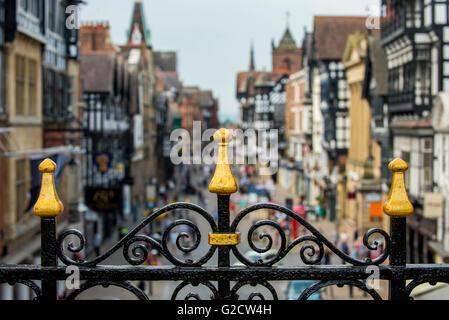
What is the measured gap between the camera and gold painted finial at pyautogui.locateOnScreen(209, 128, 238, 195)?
3691mm

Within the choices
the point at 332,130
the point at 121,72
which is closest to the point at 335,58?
the point at 332,130

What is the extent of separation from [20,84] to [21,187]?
2.91 meters

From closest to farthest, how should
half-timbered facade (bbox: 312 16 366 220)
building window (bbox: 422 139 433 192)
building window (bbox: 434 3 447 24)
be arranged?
building window (bbox: 434 3 447 24)
building window (bbox: 422 139 433 192)
half-timbered facade (bbox: 312 16 366 220)

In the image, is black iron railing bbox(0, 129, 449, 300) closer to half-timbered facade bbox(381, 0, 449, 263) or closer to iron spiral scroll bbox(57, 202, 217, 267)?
iron spiral scroll bbox(57, 202, 217, 267)

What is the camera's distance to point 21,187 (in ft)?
68.2

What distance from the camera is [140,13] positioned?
288ft

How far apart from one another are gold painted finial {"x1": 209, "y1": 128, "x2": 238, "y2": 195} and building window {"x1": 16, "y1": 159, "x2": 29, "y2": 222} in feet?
57.6

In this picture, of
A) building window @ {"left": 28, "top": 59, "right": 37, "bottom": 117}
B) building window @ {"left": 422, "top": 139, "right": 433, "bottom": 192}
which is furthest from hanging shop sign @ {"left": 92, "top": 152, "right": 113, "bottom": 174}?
building window @ {"left": 422, "top": 139, "right": 433, "bottom": 192}

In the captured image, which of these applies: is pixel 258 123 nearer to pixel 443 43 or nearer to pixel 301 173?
pixel 301 173

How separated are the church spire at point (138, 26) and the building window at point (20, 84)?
57.9 metres

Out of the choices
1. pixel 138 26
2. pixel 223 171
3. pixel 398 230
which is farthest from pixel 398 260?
pixel 138 26

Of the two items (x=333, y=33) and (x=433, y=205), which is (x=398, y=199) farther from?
(x=333, y=33)

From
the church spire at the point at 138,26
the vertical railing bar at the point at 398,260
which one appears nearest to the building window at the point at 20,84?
the vertical railing bar at the point at 398,260
